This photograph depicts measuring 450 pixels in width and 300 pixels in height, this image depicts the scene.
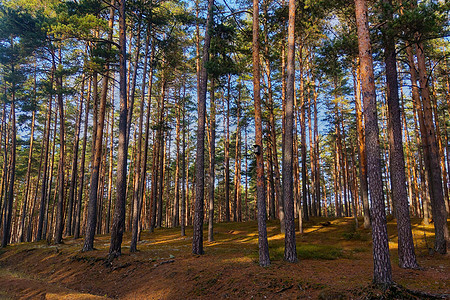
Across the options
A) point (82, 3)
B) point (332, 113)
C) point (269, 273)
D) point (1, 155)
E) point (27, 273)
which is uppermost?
point (82, 3)

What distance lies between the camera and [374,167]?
630 centimetres

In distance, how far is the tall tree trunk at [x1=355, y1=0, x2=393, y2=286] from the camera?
5875 mm

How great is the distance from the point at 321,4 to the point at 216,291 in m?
11.2

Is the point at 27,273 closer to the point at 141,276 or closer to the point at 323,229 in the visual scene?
the point at 141,276

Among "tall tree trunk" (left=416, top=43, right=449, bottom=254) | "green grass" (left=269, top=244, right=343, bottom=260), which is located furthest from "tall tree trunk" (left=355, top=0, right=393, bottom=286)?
"tall tree trunk" (left=416, top=43, right=449, bottom=254)

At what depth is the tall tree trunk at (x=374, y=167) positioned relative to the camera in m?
5.88

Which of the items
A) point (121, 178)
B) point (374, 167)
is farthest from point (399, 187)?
point (121, 178)

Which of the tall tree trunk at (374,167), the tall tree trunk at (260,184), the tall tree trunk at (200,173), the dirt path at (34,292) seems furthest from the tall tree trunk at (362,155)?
the dirt path at (34,292)

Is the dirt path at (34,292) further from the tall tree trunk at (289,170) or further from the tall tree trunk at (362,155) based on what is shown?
the tall tree trunk at (362,155)

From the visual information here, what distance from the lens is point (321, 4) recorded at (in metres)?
10.4

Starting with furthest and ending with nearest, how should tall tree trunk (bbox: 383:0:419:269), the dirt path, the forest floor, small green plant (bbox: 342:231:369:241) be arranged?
small green plant (bbox: 342:231:369:241) < tall tree trunk (bbox: 383:0:419:269) < the dirt path < the forest floor

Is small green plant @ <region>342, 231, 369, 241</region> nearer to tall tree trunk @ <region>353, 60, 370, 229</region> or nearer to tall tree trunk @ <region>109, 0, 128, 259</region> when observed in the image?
tall tree trunk @ <region>353, 60, 370, 229</region>

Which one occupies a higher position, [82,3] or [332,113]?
[82,3]

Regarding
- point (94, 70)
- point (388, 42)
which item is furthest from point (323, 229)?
point (94, 70)
